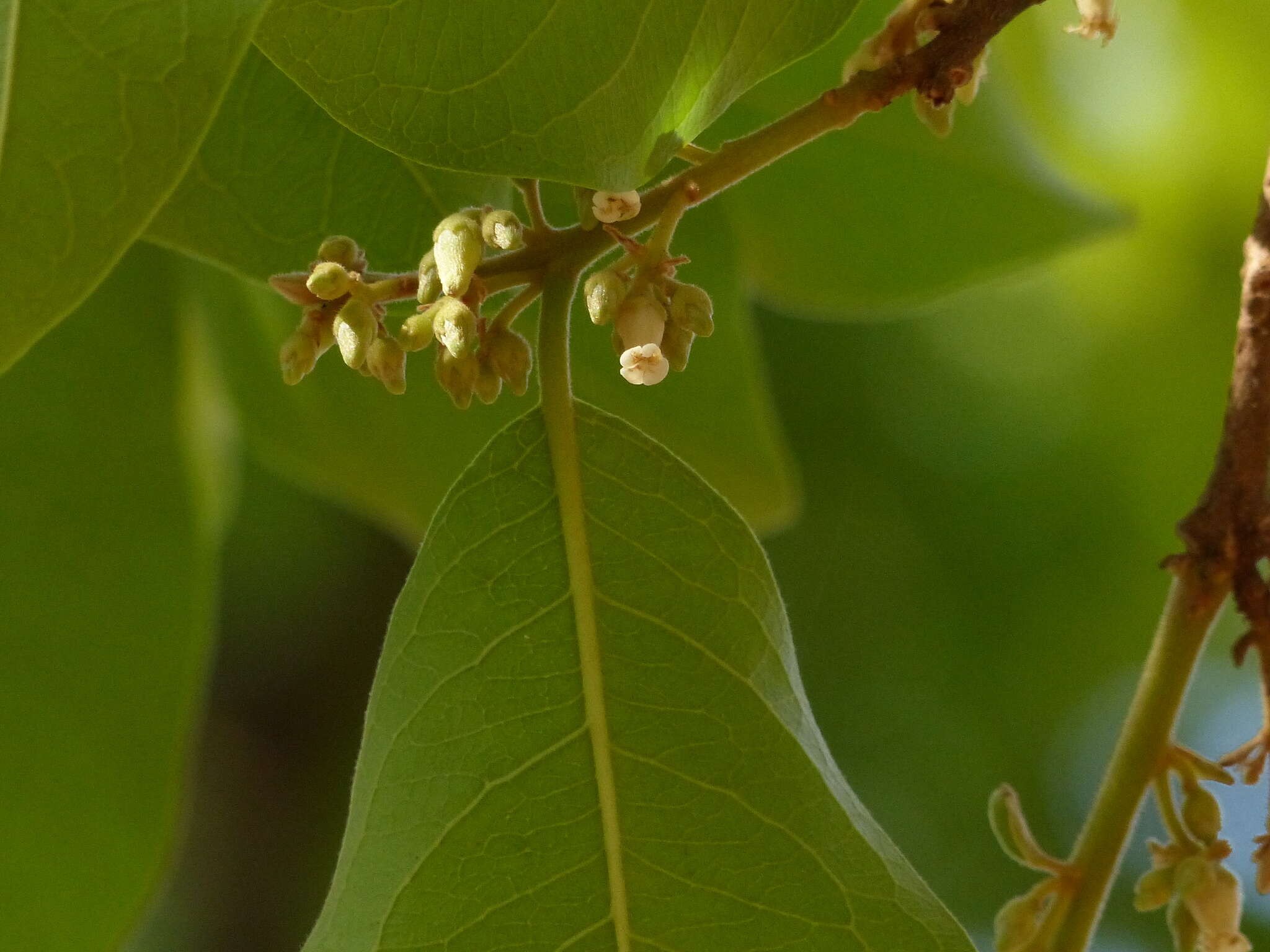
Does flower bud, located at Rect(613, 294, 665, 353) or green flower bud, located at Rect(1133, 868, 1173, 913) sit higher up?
flower bud, located at Rect(613, 294, 665, 353)

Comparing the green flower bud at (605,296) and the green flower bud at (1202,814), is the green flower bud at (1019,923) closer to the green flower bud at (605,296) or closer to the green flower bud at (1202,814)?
the green flower bud at (1202,814)

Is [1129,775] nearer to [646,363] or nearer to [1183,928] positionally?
[1183,928]

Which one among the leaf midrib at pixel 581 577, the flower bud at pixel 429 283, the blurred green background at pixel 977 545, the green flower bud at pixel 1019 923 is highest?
the blurred green background at pixel 977 545

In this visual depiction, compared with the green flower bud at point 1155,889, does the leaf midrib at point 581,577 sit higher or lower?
higher

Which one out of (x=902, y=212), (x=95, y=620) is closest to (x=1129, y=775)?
(x=902, y=212)

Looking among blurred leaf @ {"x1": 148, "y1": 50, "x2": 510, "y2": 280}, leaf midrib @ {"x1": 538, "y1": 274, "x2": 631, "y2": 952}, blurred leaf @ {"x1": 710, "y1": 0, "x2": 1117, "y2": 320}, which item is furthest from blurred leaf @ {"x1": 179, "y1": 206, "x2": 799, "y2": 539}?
leaf midrib @ {"x1": 538, "y1": 274, "x2": 631, "y2": 952}

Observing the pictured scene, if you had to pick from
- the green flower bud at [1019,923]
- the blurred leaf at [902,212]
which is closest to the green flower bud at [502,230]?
the green flower bud at [1019,923]

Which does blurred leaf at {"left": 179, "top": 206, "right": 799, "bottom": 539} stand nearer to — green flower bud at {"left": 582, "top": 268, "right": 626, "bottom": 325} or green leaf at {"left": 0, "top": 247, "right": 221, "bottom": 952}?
green leaf at {"left": 0, "top": 247, "right": 221, "bottom": 952}
